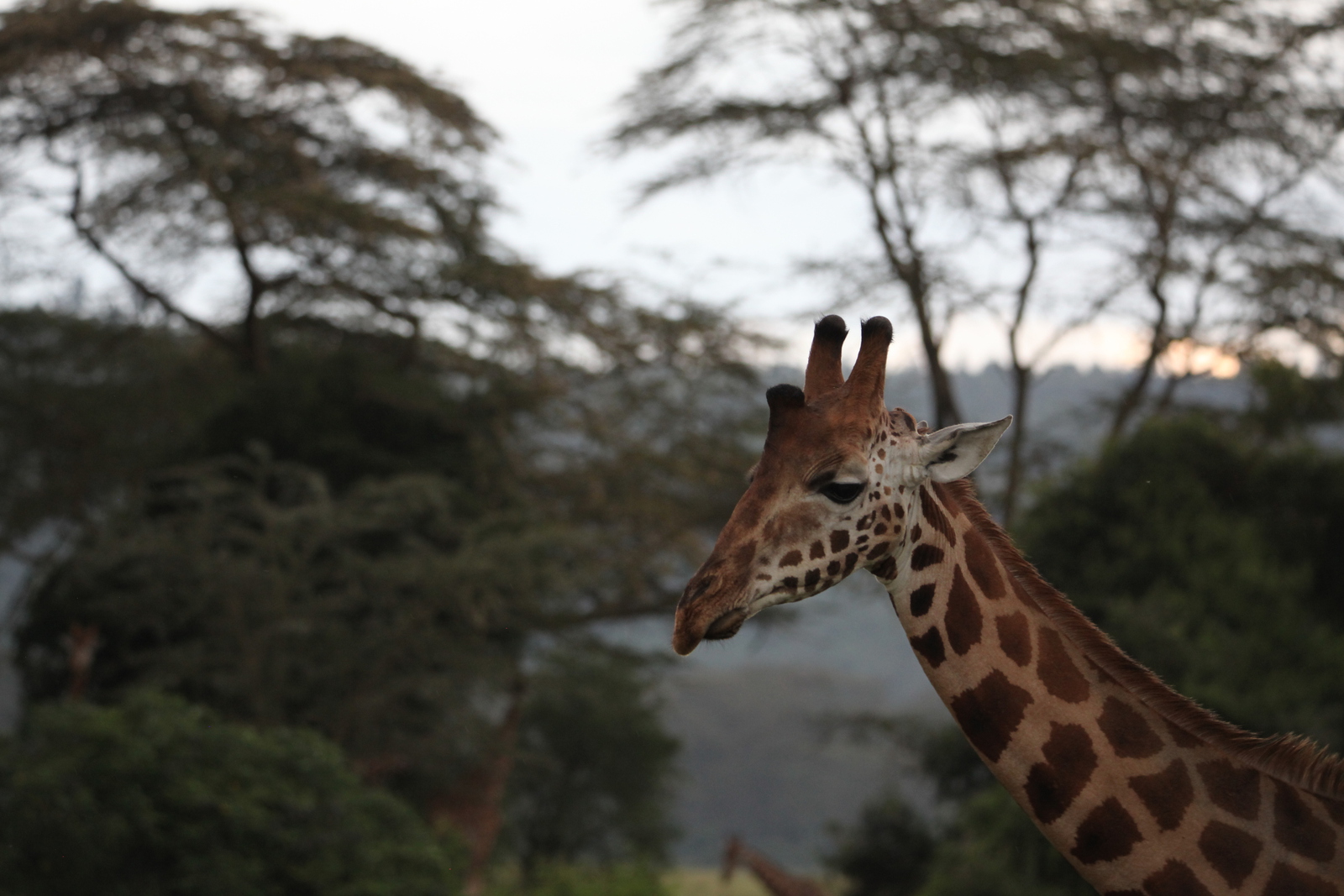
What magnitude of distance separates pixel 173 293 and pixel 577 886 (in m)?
11.3

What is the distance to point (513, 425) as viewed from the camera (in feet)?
64.1

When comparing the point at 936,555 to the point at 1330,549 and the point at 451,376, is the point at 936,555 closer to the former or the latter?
the point at 1330,549

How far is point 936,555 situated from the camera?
3.45 m

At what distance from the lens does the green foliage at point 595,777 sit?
28.8 metres

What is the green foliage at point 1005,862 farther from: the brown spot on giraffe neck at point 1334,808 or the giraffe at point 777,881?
the brown spot on giraffe neck at point 1334,808

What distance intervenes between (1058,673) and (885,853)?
15531 mm

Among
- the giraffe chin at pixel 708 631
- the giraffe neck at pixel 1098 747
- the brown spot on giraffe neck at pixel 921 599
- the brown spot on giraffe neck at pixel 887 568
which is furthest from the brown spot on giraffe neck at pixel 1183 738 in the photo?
the giraffe chin at pixel 708 631

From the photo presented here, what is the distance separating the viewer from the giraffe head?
3.19 m

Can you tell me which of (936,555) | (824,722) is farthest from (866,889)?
(936,555)

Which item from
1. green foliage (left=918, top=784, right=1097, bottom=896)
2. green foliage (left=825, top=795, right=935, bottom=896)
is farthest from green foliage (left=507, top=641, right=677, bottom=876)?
green foliage (left=918, top=784, right=1097, bottom=896)

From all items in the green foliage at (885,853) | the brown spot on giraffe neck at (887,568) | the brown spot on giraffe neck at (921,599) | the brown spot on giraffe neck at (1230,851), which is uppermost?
the brown spot on giraffe neck at (887,568)

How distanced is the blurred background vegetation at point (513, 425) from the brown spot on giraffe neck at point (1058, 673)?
7.38 meters

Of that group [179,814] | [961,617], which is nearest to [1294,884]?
[961,617]

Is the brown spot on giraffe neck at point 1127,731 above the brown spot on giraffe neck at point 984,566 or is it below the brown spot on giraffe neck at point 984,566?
below
